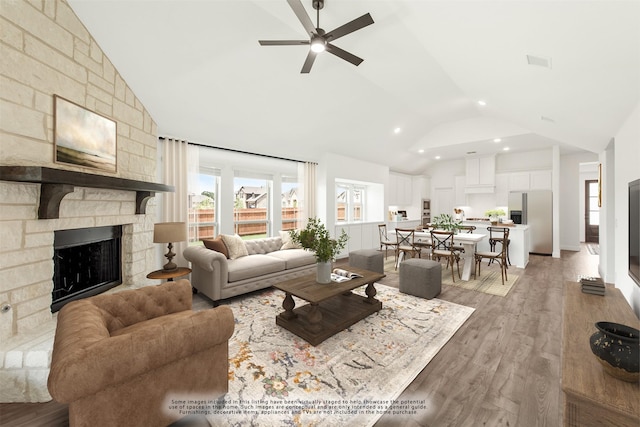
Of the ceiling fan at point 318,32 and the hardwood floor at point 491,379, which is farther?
the ceiling fan at point 318,32

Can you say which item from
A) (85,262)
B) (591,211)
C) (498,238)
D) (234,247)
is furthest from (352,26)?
(591,211)

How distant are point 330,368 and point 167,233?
8.70ft

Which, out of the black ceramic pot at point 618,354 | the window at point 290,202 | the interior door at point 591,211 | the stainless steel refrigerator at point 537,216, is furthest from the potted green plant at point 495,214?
the black ceramic pot at point 618,354

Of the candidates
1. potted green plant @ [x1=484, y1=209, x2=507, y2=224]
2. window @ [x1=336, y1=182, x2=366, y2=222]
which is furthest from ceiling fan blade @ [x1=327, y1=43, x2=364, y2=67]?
potted green plant @ [x1=484, y1=209, x2=507, y2=224]

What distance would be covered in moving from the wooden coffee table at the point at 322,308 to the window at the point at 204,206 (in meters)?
2.41

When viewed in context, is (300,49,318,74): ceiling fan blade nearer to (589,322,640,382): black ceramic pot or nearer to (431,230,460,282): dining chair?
(589,322,640,382): black ceramic pot

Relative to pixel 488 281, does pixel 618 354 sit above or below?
above

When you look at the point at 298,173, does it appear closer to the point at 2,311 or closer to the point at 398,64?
the point at 398,64

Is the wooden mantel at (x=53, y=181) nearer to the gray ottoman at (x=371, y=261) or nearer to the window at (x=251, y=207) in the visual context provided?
the window at (x=251, y=207)

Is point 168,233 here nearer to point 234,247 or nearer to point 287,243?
point 234,247

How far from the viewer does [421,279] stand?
371 cm

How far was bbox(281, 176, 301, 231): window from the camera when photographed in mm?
5883

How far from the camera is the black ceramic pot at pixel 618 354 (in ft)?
3.90

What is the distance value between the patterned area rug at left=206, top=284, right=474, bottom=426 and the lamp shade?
132cm
